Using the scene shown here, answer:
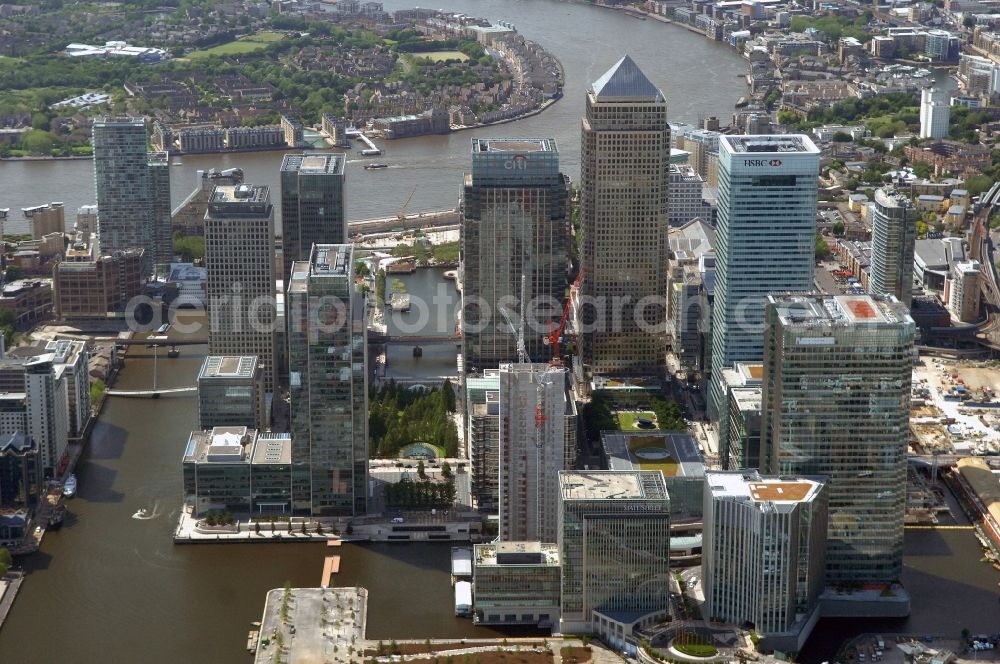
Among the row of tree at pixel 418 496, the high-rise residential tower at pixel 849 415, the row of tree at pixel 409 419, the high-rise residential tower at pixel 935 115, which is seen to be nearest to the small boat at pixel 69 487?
the row of tree at pixel 409 419

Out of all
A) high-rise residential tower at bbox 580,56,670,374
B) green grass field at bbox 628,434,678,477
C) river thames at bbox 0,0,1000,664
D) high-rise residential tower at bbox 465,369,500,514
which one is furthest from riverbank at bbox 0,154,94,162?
green grass field at bbox 628,434,678,477

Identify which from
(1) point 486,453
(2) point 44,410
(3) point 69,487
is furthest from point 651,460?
(2) point 44,410

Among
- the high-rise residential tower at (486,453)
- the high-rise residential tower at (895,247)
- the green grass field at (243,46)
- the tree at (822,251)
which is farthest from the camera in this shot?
the green grass field at (243,46)

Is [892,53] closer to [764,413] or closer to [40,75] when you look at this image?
[40,75]

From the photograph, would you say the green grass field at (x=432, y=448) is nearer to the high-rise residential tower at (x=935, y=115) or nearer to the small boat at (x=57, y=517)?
the small boat at (x=57, y=517)

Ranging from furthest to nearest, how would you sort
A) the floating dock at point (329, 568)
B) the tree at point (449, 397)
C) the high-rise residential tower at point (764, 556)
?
1. the tree at point (449, 397)
2. the floating dock at point (329, 568)
3. the high-rise residential tower at point (764, 556)

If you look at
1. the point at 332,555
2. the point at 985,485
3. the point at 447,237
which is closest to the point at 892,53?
the point at 447,237

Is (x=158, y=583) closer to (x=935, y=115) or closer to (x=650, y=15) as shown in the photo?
(x=935, y=115)
